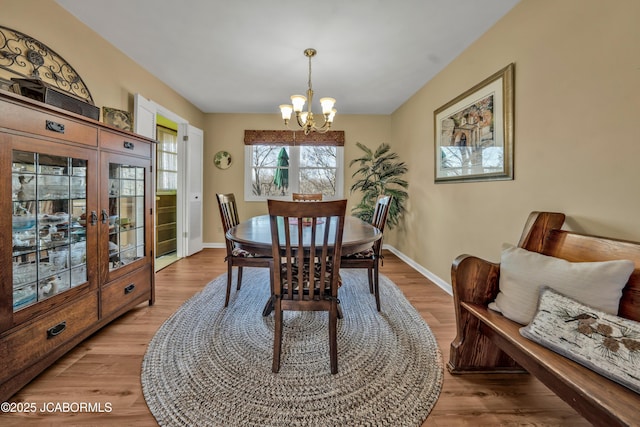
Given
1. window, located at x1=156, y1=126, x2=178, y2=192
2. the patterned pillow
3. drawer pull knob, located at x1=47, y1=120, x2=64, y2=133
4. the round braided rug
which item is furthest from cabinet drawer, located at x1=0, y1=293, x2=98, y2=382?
window, located at x1=156, y1=126, x2=178, y2=192

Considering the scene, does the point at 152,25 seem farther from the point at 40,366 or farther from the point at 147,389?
the point at 147,389

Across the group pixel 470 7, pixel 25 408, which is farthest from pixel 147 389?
pixel 470 7

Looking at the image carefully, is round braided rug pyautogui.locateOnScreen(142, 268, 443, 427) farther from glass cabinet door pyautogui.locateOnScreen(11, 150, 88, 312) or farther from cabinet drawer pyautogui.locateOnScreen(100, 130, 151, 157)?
cabinet drawer pyautogui.locateOnScreen(100, 130, 151, 157)

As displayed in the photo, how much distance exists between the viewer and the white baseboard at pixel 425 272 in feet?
8.89

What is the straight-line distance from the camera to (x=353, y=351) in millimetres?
1666

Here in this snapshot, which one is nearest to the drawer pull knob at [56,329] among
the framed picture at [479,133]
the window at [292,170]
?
the framed picture at [479,133]

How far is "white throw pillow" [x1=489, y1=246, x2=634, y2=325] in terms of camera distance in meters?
1.04

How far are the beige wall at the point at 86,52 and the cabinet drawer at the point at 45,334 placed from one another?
177cm

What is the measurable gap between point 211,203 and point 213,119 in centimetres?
146

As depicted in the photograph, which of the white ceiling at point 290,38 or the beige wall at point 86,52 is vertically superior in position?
the white ceiling at point 290,38

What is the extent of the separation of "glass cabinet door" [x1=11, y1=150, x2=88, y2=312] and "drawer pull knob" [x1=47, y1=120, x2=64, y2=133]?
144 mm

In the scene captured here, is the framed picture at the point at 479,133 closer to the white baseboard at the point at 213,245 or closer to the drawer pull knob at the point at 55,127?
the drawer pull knob at the point at 55,127

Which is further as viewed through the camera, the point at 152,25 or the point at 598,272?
the point at 152,25

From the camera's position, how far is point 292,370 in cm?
149
